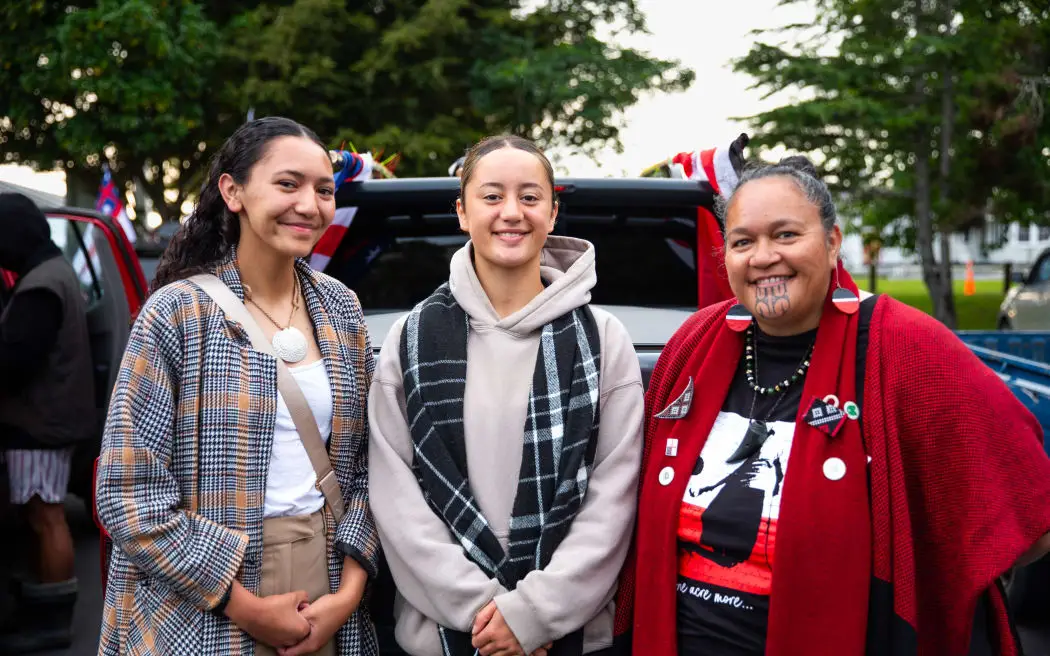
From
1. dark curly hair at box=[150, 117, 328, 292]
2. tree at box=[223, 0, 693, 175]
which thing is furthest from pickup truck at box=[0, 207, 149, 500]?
tree at box=[223, 0, 693, 175]

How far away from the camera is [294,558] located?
2.32 metres

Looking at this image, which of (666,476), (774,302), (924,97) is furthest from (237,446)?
(924,97)

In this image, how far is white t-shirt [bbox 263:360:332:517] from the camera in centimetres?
232

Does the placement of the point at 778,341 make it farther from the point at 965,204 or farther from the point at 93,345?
the point at 965,204

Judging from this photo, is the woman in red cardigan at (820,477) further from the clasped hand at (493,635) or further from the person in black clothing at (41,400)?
the person in black clothing at (41,400)

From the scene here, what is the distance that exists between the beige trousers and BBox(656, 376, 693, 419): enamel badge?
854 millimetres

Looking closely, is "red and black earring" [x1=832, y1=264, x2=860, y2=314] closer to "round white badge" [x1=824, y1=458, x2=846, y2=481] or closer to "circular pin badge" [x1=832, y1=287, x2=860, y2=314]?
"circular pin badge" [x1=832, y1=287, x2=860, y2=314]

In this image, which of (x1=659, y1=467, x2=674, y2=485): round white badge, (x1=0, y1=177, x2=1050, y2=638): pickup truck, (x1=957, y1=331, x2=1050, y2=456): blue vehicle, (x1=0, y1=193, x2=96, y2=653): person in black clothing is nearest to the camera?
(x1=659, y1=467, x2=674, y2=485): round white badge

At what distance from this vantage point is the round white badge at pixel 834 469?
209cm

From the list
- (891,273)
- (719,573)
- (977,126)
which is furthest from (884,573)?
(891,273)

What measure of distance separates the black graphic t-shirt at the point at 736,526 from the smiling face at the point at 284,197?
3.54 feet

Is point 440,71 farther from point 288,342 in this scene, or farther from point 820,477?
point 820,477

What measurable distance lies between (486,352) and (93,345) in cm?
416

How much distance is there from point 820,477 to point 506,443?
0.69 m
